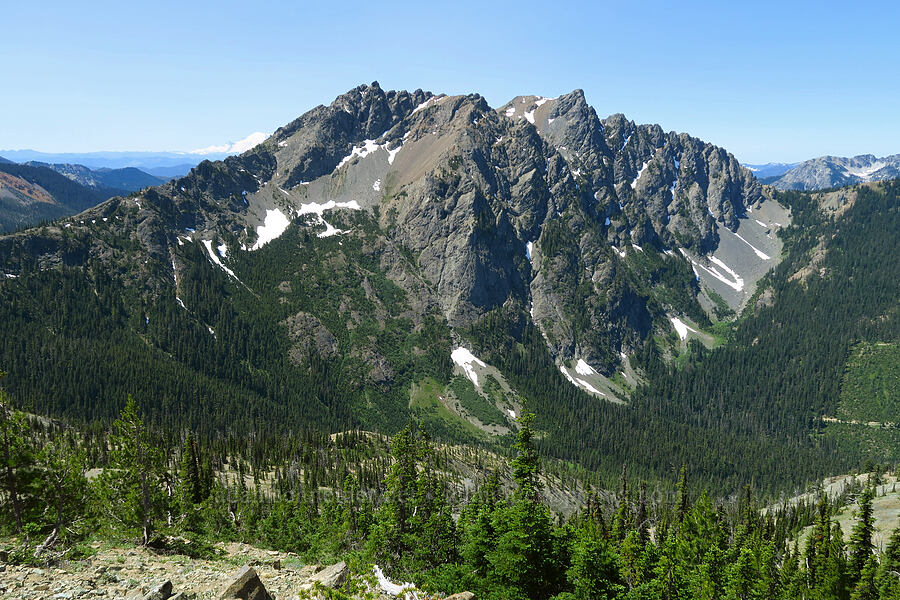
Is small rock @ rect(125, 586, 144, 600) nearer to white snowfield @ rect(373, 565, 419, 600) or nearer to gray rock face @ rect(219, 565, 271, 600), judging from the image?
gray rock face @ rect(219, 565, 271, 600)

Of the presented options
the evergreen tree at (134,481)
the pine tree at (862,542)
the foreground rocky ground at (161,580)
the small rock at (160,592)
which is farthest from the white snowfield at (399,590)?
the pine tree at (862,542)

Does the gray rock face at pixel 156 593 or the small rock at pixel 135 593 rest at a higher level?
the gray rock face at pixel 156 593

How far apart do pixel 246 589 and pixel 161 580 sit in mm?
7194

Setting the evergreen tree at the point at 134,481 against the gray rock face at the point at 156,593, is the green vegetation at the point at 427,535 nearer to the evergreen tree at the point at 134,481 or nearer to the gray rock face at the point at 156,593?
the evergreen tree at the point at 134,481

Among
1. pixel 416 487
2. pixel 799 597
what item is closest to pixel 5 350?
pixel 416 487

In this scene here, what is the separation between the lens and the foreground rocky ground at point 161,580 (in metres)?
22.2

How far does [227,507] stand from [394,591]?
77916 millimetres

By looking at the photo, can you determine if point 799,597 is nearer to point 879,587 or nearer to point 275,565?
point 879,587

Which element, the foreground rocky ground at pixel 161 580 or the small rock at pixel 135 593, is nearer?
the foreground rocky ground at pixel 161 580

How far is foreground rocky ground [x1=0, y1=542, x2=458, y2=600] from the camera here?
72.7 feet

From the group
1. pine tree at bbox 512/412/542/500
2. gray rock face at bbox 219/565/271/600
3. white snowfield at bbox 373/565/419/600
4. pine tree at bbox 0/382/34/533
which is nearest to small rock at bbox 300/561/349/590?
gray rock face at bbox 219/565/271/600

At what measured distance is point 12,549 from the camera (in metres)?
28.4

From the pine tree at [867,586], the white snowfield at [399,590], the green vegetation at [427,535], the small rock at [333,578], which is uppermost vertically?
the white snowfield at [399,590]

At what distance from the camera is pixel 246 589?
23.0 metres
